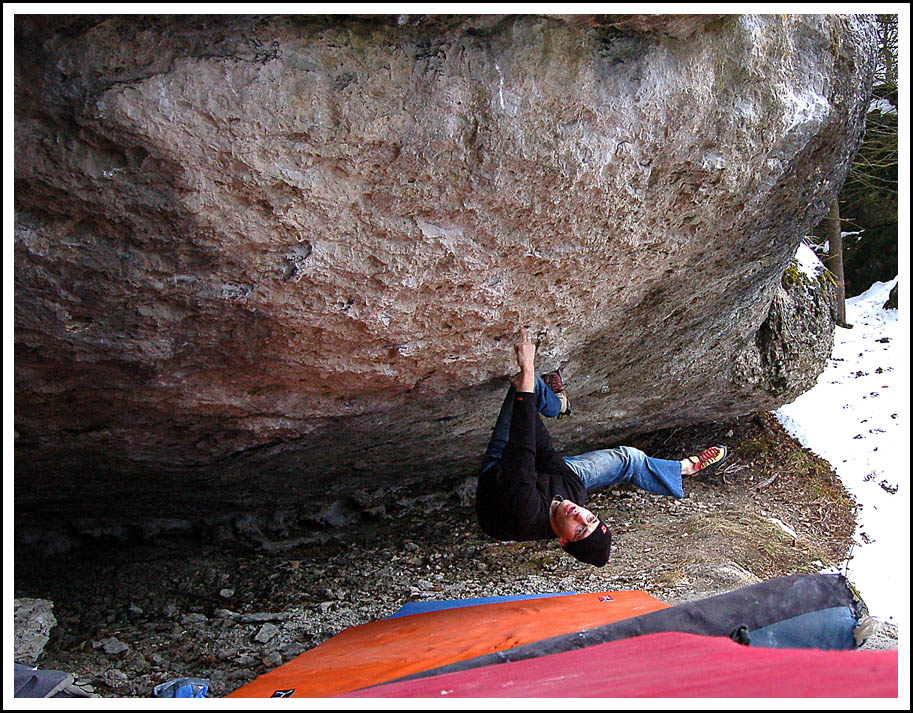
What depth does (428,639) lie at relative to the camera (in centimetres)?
259

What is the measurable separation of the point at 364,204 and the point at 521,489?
129cm

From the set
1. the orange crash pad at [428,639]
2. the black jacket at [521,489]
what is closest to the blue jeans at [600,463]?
the black jacket at [521,489]

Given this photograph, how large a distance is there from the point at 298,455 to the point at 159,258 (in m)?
1.60

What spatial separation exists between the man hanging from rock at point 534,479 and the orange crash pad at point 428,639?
10.9 inches

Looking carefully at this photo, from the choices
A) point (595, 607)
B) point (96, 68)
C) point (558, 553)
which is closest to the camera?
point (96, 68)

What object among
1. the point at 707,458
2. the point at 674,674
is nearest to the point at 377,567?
the point at 707,458

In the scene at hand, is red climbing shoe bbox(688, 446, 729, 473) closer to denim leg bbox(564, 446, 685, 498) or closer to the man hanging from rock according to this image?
denim leg bbox(564, 446, 685, 498)

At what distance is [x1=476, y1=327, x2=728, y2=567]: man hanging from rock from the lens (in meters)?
2.67

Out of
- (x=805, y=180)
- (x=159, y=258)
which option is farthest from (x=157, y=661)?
(x=805, y=180)

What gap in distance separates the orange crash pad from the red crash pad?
34 cm

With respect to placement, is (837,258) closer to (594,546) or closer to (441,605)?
(594,546)

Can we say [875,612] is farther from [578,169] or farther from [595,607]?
[578,169]

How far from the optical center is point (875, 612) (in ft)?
12.0

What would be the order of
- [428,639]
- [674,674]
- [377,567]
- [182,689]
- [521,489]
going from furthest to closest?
1. [377,567]
2. [521,489]
3. [428,639]
4. [182,689]
5. [674,674]
